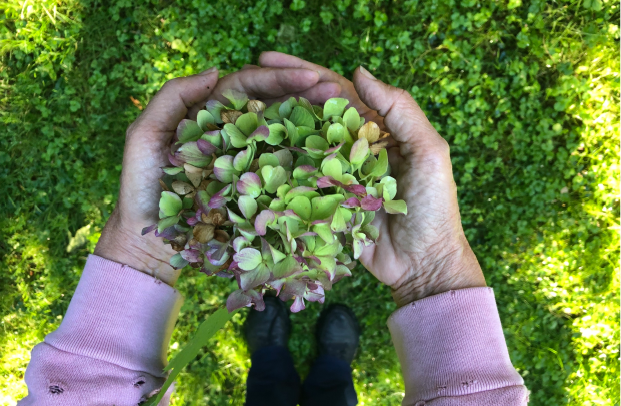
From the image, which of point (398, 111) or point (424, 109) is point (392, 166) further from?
point (424, 109)

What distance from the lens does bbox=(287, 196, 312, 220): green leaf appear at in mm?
1043

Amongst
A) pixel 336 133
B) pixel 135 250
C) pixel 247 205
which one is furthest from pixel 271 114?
pixel 135 250

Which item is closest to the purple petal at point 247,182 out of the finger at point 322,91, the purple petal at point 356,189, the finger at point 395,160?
the purple petal at point 356,189

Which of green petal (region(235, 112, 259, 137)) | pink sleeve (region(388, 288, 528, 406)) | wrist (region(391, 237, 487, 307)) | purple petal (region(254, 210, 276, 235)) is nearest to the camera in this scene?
purple petal (region(254, 210, 276, 235))

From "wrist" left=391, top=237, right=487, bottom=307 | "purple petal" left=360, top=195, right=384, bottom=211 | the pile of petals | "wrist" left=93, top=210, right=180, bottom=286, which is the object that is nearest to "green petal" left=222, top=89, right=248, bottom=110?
the pile of petals

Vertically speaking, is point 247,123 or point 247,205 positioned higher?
point 247,123

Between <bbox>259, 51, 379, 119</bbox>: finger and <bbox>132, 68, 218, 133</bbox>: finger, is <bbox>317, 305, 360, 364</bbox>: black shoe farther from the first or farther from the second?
<bbox>132, 68, 218, 133</bbox>: finger

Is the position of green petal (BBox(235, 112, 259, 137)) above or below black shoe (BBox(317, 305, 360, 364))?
above

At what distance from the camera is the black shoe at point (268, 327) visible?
8.59ft

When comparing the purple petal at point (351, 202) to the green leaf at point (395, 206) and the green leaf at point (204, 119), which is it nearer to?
the green leaf at point (395, 206)

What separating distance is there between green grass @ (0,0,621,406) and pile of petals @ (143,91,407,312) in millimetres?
1447

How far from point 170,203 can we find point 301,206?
1.26 ft

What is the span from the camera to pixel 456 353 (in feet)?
5.14

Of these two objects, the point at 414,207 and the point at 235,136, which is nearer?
the point at 235,136
